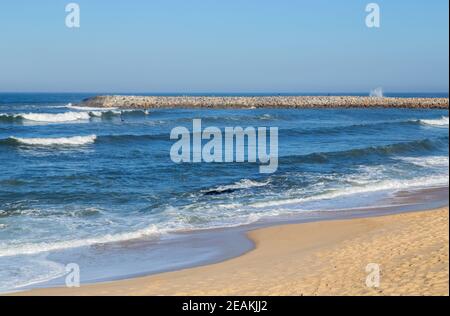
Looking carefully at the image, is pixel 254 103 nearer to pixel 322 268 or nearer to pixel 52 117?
pixel 52 117

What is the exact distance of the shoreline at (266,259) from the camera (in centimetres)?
746

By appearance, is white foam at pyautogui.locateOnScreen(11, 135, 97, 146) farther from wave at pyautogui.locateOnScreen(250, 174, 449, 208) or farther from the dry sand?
the dry sand

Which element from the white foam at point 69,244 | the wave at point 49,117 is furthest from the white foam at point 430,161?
the wave at point 49,117

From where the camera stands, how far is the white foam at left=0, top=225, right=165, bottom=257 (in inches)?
392

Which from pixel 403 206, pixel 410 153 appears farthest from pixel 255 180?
pixel 410 153

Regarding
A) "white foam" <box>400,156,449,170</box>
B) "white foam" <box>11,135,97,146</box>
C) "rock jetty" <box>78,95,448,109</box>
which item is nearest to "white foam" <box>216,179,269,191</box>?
"white foam" <box>400,156,449,170</box>

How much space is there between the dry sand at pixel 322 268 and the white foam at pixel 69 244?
2252 mm

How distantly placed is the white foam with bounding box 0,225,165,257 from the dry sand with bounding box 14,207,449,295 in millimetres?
2252

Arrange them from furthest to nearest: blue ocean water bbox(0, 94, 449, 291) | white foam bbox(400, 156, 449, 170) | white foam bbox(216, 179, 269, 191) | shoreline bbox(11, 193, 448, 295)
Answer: white foam bbox(400, 156, 449, 170) < white foam bbox(216, 179, 269, 191) < blue ocean water bbox(0, 94, 449, 291) < shoreline bbox(11, 193, 448, 295)

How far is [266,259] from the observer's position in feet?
30.3

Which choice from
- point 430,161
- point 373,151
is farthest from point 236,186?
point 373,151

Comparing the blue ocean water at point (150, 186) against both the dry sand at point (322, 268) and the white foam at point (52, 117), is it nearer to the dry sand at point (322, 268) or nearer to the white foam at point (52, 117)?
the dry sand at point (322, 268)

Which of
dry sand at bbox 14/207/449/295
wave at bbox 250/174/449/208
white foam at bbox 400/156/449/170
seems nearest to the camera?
dry sand at bbox 14/207/449/295

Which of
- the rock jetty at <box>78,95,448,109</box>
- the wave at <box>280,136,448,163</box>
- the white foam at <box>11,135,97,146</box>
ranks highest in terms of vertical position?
the rock jetty at <box>78,95,448,109</box>
